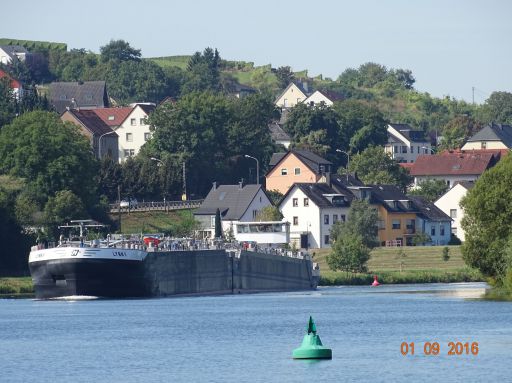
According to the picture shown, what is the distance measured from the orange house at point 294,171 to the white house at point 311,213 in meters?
15.0

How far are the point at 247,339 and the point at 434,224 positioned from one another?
10833cm

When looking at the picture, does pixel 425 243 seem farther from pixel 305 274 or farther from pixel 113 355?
pixel 113 355

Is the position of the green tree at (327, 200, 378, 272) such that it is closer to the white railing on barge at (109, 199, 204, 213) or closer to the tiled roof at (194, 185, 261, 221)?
the tiled roof at (194, 185, 261, 221)

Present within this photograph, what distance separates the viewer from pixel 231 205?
582 feet

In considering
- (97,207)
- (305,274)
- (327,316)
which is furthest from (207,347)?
(97,207)

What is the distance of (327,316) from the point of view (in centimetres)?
9094

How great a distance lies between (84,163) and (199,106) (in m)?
41.3

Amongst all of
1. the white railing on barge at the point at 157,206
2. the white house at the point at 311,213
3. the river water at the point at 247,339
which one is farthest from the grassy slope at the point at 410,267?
the river water at the point at 247,339

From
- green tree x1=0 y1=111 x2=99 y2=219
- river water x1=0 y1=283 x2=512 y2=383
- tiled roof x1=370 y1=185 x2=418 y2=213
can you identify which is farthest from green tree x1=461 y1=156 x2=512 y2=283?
tiled roof x1=370 y1=185 x2=418 y2=213

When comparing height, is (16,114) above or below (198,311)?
above

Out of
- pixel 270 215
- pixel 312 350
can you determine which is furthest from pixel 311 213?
pixel 312 350

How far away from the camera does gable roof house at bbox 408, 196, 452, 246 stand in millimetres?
181750

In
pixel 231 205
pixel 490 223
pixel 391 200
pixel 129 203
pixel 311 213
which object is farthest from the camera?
pixel 391 200

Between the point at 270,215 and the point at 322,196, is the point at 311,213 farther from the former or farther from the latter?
the point at 270,215
